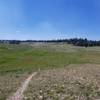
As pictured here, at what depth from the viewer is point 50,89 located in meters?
30.7

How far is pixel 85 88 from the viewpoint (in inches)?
1216

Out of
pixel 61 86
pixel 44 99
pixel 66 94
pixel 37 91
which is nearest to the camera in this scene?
pixel 44 99

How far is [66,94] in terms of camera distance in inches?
1101

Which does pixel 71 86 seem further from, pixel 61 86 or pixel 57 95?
pixel 57 95

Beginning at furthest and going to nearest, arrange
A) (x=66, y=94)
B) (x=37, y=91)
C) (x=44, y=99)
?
(x=37, y=91) → (x=66, y=94) → (x=44, y=99)

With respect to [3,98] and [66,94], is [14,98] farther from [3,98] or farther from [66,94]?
[66,94]

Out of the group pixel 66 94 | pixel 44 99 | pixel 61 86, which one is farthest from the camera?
pixel 61 86

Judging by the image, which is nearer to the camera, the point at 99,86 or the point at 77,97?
the point at 77,97

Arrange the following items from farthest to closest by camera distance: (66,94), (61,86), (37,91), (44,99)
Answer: (61,86) < (37,91) < (66,94) < (44,99)

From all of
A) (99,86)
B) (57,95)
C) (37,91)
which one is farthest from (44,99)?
(99,86)

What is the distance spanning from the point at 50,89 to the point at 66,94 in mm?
3202

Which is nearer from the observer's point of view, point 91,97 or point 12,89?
point 91,97

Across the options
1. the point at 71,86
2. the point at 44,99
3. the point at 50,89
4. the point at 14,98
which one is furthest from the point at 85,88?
the point at 14,98

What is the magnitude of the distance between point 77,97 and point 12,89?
9.14 metres
